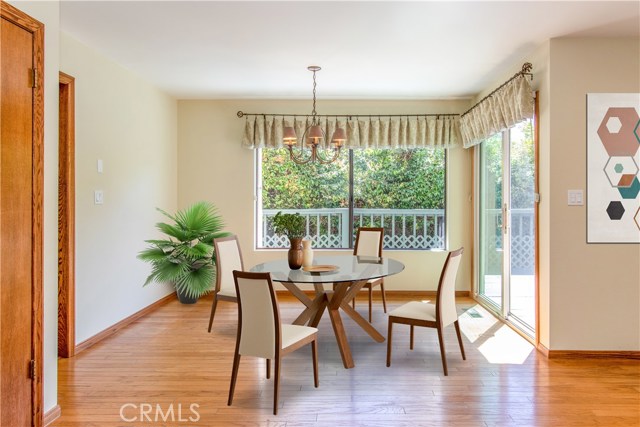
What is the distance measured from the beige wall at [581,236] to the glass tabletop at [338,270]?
1278 millimetres

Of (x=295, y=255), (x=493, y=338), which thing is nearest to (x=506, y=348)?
(x=493, y=338)

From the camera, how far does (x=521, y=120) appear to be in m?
3.78

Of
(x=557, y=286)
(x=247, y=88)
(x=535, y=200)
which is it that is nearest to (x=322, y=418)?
(x=557, y=286)

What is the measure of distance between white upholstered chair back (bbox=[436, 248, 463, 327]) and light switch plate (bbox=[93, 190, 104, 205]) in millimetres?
2931

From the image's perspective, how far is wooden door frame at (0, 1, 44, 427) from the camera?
236cm

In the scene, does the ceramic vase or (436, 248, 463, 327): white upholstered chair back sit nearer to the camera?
(436, 248, 463, 327): white upholstered chair back

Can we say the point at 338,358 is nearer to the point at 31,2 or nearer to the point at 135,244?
the point at 135,244

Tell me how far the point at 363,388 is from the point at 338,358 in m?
0.57

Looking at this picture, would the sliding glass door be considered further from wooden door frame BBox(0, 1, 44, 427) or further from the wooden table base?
wooden door frame BBox(0, 1, 44, 427)

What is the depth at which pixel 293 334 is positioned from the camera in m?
2.81

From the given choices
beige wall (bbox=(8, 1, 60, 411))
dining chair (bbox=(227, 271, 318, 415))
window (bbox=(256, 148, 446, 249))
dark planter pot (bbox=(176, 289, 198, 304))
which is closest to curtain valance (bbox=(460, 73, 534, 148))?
window (bbox=(256, 148, 446, 249))

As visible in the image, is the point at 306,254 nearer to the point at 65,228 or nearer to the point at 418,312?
the point at 418,312

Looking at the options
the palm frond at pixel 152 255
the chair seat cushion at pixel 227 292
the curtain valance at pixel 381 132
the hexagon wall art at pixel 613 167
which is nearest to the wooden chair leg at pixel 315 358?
the chair seat cushion at pixel 227 292

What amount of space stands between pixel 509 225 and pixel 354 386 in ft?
7.94
